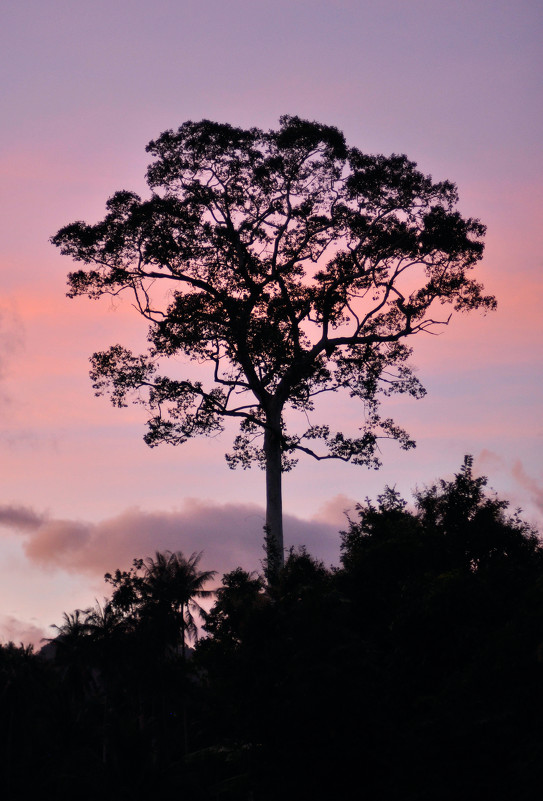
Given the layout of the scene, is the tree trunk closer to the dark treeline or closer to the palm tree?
the dark treeline

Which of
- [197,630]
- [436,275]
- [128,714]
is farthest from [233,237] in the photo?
[197,630]

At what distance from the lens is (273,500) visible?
31.2 m

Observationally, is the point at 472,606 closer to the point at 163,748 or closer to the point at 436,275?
the point at 436,275

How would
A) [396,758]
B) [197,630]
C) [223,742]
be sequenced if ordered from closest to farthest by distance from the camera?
[396,758] → [223,742] → [197,630]

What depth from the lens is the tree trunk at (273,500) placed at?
30.3 meters

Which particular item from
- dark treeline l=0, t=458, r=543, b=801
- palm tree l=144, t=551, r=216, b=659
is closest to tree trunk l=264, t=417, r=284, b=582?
dark treeline l=0, t=458, r=543, b=801

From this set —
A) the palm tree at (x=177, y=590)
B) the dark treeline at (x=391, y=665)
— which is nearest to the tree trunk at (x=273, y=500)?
the dark treeline at (x=391, y=665)

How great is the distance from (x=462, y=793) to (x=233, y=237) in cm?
2075

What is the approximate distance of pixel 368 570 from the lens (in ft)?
90.1

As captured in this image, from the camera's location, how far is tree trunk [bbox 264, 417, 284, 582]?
1194 inches

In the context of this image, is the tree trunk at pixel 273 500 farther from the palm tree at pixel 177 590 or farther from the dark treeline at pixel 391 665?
the palm tree at pixel 177 590

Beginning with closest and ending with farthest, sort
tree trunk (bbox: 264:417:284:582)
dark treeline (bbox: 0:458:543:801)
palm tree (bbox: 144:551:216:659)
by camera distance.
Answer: dark treeline (bbox: 0:458:543:801) → tree trunk (bbox: 264:417:284:582) → palm tree (bbox: 144:551:216:659)

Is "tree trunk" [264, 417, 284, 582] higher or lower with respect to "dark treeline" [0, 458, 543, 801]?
higher

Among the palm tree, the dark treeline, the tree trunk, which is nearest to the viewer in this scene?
the dark treeline
